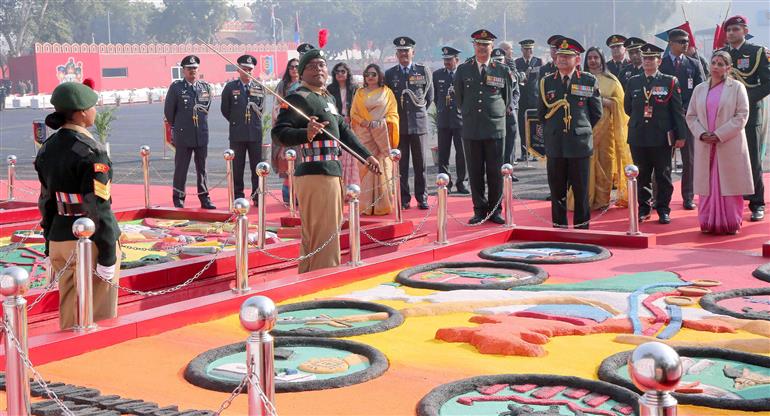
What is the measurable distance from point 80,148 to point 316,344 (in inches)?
62.5

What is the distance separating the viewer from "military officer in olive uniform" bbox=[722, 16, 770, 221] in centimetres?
982

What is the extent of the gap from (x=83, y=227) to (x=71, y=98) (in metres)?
0.76

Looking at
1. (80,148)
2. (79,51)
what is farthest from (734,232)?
(79,51)

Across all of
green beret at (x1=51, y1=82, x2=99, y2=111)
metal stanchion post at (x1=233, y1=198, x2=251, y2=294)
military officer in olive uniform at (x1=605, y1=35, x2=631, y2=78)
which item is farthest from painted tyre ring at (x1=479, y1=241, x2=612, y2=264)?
military officer in olive uniform at (x1=605, y1=35, x2=631, y2=78)

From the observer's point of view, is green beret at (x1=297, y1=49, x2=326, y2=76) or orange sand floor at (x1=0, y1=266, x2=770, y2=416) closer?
orange sand floor at (x1=0, y1=266, x2=770, y2=416)

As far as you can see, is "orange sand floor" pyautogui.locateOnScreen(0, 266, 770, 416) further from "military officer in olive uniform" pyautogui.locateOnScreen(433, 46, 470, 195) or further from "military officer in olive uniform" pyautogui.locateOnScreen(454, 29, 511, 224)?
"military officer in olive uniform" pyautogui.locateOnScreen(433, 46, 470, 195)

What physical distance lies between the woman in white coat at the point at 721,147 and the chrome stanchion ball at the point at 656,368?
6.93m

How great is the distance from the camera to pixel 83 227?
521cm

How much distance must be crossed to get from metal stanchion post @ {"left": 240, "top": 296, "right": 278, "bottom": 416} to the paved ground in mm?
8600

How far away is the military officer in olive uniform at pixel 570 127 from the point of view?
371 inches

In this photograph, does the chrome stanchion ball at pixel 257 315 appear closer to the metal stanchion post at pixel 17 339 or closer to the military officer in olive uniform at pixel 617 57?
the metal stanchion post at pixel 17 339

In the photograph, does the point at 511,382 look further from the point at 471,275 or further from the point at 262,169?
the point at 262,169

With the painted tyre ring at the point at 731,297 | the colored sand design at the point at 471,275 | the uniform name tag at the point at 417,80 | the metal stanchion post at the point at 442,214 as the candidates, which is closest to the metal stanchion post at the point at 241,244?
the colored sand design at the point at 471,275

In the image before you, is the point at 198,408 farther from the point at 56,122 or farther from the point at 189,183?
the point at 189,183
